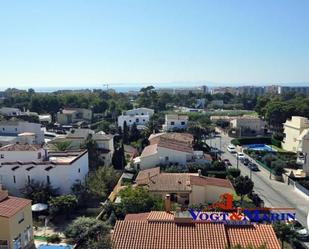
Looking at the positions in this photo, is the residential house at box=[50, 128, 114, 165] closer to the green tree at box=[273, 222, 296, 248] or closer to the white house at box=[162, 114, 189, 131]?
the white house at box=[162, 114, 189, 131]

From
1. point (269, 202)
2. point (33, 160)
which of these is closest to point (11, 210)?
point (33, 160)

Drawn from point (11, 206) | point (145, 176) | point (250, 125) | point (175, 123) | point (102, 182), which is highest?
point (11, 206)

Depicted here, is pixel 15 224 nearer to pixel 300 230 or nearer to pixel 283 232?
pixel 283 232

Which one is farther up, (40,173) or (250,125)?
(40,173)

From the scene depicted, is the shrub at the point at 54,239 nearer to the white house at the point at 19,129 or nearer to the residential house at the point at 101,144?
the residential house at the point at 101,144

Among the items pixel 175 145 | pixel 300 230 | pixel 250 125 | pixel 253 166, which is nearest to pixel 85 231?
pixel 300 230

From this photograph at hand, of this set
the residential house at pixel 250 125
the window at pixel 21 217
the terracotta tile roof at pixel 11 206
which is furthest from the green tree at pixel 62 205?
the residential house at pixel 250 125

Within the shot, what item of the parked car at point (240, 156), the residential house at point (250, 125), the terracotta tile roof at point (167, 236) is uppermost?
the terracotta tile roof at point (167, 236)
